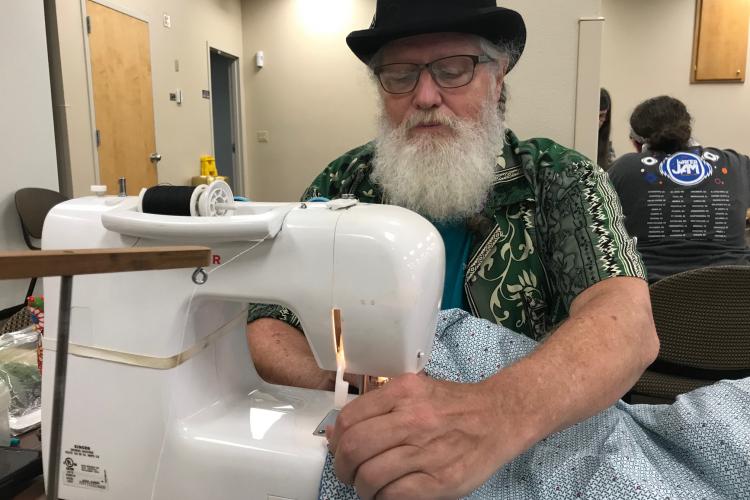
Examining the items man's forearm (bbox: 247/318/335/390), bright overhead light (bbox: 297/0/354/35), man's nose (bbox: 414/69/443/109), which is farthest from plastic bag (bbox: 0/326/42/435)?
bright overhead light (bbox: 297/0/354/35)

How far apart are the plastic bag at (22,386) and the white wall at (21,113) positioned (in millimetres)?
2628

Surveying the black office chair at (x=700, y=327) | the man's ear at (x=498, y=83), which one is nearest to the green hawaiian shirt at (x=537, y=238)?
the man's ear at (x=498, y=83)

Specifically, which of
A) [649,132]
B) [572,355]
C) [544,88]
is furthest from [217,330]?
[649,132]

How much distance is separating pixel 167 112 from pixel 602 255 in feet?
16.3

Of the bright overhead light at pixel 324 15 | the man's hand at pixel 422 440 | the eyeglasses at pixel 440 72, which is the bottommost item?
the man's hand at pixel 422 440

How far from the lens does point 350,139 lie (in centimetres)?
657

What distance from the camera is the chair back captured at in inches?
131

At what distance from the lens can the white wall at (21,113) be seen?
3.34 meters

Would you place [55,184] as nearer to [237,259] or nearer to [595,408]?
[237,259]

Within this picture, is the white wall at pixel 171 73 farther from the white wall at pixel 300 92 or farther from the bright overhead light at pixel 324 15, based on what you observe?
the bright overhead light at pixel 324 15

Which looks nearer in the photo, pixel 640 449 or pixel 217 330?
pixel 640 449

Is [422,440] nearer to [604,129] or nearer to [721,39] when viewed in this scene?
[604,129]

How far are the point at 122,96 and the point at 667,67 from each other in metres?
5.19

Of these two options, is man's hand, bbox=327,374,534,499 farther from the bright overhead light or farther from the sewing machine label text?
the bright overhead light
